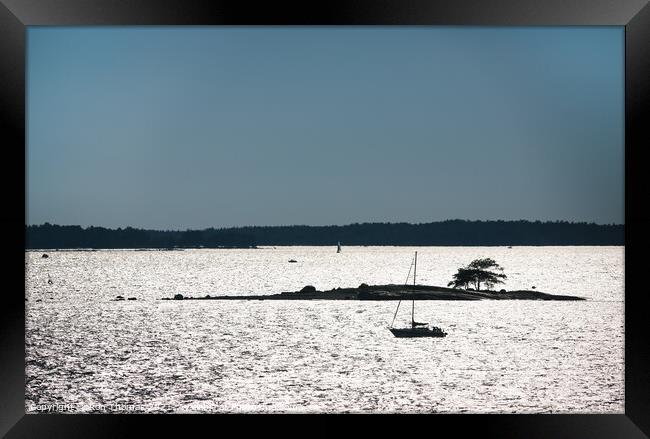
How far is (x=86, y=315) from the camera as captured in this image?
24.2 m

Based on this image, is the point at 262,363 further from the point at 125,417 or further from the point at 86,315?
the point at 125,417

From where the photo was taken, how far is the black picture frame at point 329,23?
110 inches

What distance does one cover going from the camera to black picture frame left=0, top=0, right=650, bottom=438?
110 inches

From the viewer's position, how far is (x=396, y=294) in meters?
33.2

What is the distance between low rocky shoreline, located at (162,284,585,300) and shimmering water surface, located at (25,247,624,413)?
1.02 m

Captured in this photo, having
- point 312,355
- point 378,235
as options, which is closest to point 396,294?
point 378,235

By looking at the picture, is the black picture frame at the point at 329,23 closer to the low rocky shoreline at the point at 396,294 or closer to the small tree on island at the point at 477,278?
the low rocky shoreline at the point at 396,294

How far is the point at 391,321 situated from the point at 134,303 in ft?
38.9

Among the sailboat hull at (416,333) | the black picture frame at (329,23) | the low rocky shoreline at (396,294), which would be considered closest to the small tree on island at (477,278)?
the low rocky shoreline at (396,294)

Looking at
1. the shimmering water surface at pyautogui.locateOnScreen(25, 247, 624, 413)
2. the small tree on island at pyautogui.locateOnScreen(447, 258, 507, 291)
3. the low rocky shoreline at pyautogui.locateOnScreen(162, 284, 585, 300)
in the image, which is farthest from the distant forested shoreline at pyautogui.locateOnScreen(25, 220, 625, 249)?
the shimmering water surface at pyautogui.locateOnScreen(25, 247, 624, 413)

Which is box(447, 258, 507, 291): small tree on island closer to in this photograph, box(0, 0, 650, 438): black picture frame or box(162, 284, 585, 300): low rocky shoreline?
box(162, 284, 585, 300): low rocky shoreline

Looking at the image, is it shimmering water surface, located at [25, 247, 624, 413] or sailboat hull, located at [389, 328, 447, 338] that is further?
sailboat hull, located at [389, 328, 447, 338]

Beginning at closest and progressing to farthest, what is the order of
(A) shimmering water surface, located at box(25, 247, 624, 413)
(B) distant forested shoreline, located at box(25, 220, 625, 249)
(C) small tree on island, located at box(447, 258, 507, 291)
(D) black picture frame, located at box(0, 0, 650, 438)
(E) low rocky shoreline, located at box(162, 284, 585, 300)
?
(D) black picture frame, located at box(0, 0, 650, 438) < (A) shimmering water surface, located at box(25, 247, 624, 413) < (E) low rocky shoreline, located at box(162, 284, 585, 300) < (C) small tree on island, located at box(447, 258, 507, 291) < (B) distant forested shoreline, located at box(25, 220, 625, 249)

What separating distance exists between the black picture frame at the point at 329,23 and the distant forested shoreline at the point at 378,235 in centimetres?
3717
